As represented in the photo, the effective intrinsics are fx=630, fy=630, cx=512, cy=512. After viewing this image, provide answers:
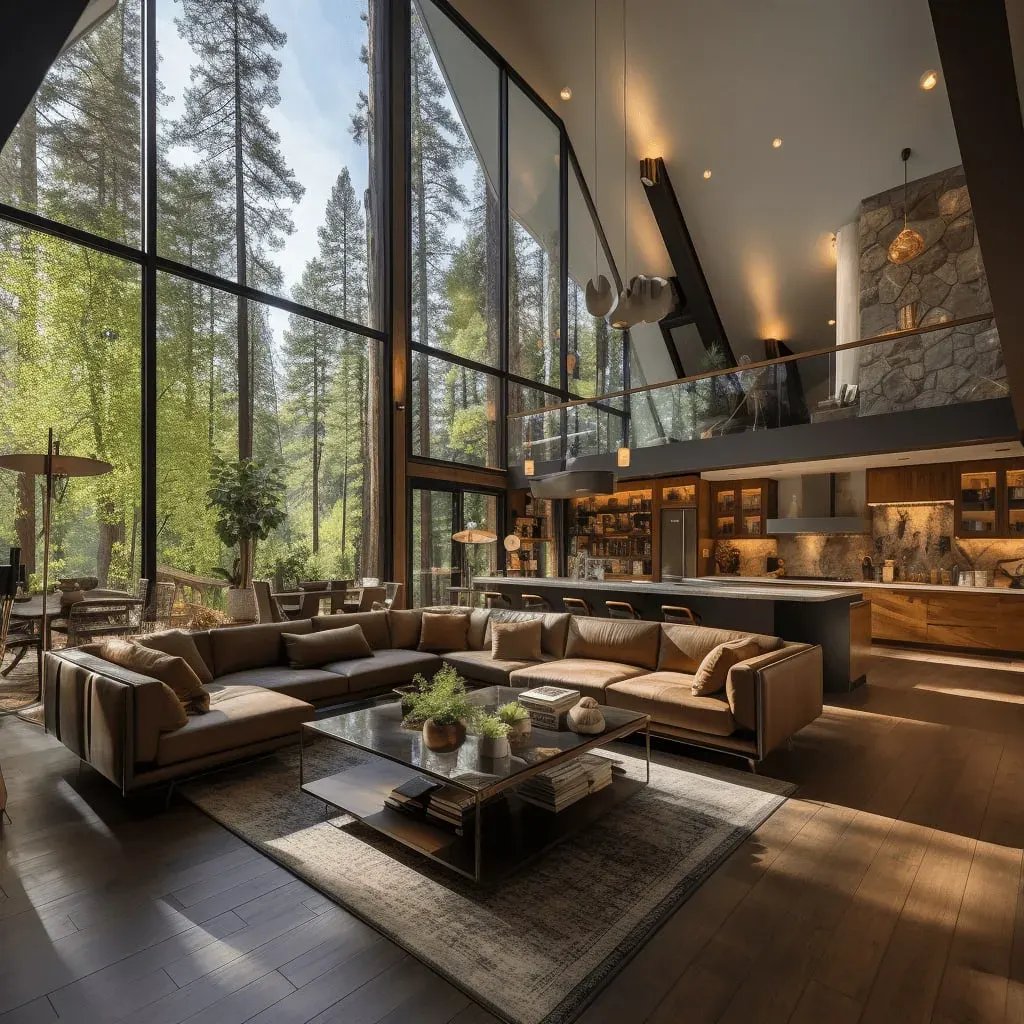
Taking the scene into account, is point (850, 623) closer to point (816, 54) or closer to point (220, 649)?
point (220, 649)

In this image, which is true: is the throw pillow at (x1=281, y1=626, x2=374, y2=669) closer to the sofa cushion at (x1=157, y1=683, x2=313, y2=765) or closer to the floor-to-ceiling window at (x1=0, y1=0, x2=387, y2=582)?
the sofa cushion at (x1=157, y1=683, x2=313, y2=765)

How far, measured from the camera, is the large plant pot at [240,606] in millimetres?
7387

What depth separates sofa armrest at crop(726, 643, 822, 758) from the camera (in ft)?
12.2

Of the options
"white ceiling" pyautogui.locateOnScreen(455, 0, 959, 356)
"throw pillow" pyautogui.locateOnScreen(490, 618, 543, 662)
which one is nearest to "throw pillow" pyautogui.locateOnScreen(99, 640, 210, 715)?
"throw pillow" pyautogui.locateOnScreen(490, 618, 543, 662)

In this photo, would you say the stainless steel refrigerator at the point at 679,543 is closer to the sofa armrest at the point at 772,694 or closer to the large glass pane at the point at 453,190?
the large glass pane at the point at 453,190

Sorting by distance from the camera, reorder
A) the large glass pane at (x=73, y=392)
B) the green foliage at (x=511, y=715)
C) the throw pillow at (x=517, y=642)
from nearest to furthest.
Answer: the green foliage at (x=511, y=715), the throw pillow at (x=517, y=642), the large glass pane at (x=73, y=392)

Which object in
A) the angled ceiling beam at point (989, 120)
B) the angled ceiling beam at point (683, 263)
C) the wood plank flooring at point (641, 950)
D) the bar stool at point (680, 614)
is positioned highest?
the angled ceiling beam at point (683, 263)

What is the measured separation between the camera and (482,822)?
2.99 metres

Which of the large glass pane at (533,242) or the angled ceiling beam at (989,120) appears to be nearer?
the angled ceiling beam at (989,120)

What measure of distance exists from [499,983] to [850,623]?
17.1 feet

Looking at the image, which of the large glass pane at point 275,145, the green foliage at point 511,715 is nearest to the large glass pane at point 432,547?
the large glass pane at point 275,145

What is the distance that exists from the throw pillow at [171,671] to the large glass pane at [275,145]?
5.25 m

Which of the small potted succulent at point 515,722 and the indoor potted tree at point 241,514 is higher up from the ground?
the indoor potted tree at point 241,514

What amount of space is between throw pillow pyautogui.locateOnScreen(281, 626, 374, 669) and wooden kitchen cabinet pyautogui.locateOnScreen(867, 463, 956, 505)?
7585 millimetres
